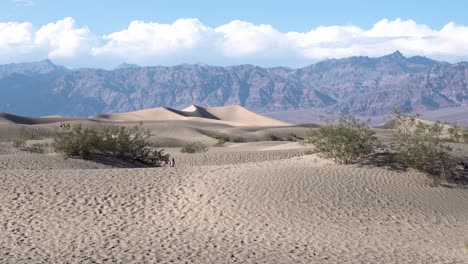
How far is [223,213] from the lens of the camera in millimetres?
15938

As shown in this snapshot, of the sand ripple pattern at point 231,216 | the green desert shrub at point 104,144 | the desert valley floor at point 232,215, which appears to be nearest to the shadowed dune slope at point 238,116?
the green desert shrub at point 104,144

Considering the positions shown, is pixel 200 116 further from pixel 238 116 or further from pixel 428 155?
pixel 428 155

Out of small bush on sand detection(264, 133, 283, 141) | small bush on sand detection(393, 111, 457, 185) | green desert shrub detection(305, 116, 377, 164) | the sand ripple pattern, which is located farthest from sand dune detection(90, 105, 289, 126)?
the sand ripple pattern

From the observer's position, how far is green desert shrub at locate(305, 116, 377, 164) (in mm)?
21594

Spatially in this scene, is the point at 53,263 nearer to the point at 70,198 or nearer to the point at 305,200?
the point at 70,198

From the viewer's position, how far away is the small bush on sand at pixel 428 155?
20484mm

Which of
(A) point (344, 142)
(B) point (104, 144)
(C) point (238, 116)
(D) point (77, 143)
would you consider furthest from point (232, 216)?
(C) point (238, 116)

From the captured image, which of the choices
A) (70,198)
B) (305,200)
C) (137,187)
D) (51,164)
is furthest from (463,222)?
(51,164)

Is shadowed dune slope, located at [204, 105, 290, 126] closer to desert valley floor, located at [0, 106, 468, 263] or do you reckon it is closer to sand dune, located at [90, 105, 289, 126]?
sand dune, located at [90, 105, 289, 126]

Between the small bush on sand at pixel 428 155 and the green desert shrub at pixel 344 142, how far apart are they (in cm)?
125

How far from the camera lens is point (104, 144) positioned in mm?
27016

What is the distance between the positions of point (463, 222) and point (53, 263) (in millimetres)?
11270

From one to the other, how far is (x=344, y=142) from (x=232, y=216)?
734cm

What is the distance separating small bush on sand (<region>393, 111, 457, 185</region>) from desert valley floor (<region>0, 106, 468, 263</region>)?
0.55m
